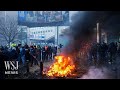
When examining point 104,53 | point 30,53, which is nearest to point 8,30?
point 30,53

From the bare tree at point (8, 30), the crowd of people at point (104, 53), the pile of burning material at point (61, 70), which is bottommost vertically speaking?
the pile of burning material at point (61, 70)

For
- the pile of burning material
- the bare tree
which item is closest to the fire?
the pile of burning material

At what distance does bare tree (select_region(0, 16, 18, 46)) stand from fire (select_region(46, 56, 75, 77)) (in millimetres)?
1358

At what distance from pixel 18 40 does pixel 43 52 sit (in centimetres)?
78

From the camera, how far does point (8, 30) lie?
20.2 ft

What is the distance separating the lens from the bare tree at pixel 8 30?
6110 mm

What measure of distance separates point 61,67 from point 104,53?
1.29 metres

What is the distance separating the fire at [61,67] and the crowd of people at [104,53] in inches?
24.0

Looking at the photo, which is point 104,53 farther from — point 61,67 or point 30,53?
point 30,53

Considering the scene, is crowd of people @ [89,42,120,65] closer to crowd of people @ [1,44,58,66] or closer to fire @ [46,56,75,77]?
fire @ [46,56,75,77]

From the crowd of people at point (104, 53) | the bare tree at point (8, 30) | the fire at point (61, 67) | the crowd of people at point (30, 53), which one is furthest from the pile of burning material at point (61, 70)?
the bare tree at point (8, 30)

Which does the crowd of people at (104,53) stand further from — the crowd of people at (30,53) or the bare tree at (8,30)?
the bare tree at (8,30)

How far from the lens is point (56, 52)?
615cm
